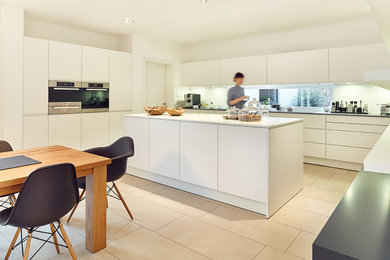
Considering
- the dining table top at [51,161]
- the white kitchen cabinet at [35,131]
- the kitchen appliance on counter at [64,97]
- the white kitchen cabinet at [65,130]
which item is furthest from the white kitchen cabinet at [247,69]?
the dining table top at [51,161]

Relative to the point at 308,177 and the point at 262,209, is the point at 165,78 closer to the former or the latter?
the point at 308,177

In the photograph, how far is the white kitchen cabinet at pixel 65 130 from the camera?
15.1 ft

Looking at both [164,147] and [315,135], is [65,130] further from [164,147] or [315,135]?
[315,135]

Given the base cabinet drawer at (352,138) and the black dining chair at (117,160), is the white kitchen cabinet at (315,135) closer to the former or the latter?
the base cabinet drawer at (352,138)

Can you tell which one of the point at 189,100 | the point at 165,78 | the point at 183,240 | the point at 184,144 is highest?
the point at 165,78

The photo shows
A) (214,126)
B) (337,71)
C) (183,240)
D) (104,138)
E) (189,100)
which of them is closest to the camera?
(183,240)

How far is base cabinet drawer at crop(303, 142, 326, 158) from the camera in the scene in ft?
15.4

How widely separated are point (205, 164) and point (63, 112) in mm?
2980

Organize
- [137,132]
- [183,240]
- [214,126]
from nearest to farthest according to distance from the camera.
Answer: [183,240] < [214,126] < [137,132]

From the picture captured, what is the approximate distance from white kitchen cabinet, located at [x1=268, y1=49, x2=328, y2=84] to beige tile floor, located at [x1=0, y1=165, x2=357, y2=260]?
2.26 meters

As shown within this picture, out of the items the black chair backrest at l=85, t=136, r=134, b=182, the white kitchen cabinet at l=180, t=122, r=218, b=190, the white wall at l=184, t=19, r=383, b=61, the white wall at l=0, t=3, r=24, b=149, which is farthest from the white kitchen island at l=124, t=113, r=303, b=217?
the white wall at l=184, t=19, r=383, b=61

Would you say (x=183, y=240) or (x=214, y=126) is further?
(x=214, y=126)

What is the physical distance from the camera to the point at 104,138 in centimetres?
538

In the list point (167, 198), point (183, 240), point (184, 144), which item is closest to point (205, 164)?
point (184, 144)
